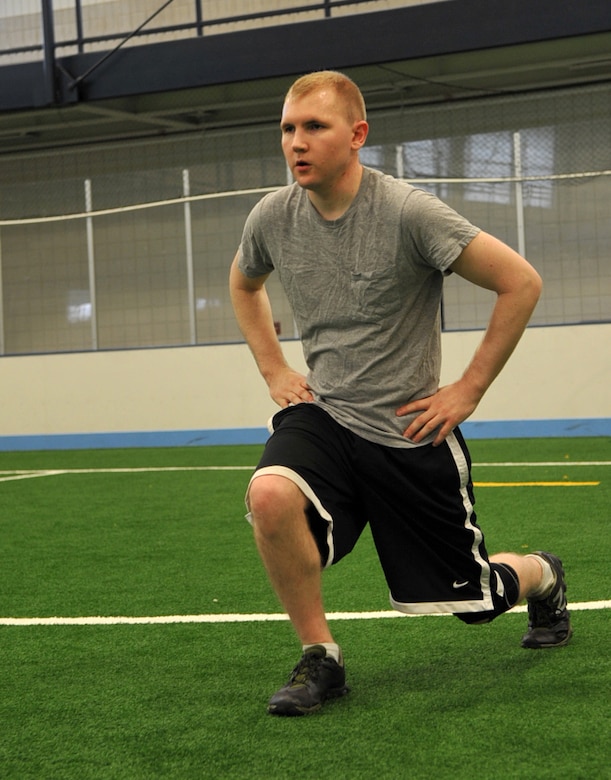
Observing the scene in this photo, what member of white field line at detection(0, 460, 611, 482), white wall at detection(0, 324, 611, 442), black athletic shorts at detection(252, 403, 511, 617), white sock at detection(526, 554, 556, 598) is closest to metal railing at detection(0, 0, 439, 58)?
white wall at detection(0, 324, 611, 442)

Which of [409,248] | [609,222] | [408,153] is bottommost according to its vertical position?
[409,248]

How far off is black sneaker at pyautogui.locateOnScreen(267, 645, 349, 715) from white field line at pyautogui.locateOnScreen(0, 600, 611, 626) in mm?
838

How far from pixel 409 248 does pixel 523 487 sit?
425 cm

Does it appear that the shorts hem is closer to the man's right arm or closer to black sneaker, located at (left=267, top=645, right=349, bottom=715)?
black sneaker, located at (left=267, top=645, right=349, bottom=715)

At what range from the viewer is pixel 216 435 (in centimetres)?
1145

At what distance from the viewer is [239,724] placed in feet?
8.22

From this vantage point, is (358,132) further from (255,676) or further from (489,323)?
(255,676)

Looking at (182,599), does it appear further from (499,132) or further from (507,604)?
(499,132)

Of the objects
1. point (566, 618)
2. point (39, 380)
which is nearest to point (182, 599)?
point (566, 618)

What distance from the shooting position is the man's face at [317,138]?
2658 millimetres

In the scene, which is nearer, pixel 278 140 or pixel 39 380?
pixel 39 380

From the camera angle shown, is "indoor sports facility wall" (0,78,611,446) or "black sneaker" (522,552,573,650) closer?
"black sneaker" (522,552,573,650)

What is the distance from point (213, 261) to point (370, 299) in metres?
11.1

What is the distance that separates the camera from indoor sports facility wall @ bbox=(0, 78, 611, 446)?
36.4 ft
